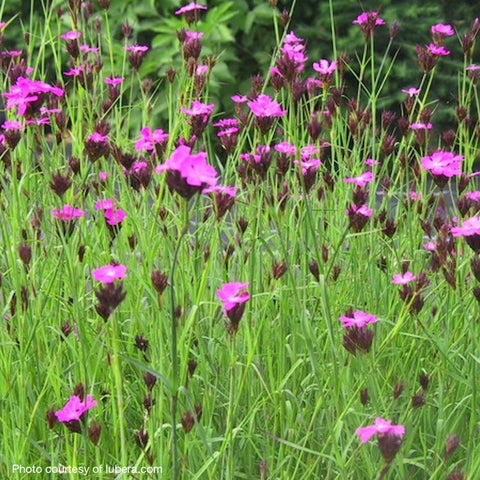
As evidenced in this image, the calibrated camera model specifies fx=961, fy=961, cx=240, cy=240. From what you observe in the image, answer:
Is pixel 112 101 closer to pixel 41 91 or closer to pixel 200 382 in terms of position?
pixel 41 91

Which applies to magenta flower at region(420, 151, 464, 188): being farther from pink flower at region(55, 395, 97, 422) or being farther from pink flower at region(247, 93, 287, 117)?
pink flower at region(55, 395, 97, 422)

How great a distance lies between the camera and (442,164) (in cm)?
164

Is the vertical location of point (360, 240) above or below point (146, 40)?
above

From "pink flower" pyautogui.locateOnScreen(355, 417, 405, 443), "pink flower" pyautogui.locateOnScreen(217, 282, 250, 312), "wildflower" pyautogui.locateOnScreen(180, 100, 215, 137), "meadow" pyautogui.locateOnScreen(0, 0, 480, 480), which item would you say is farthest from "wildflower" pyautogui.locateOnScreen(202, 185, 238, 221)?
"pink flower" pyautogui.locateOnScreen(355, 417, 405, 443)

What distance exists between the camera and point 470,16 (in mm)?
5543

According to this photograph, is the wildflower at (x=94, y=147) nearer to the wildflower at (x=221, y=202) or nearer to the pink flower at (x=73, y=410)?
the wildflower at (x=221, y=202)

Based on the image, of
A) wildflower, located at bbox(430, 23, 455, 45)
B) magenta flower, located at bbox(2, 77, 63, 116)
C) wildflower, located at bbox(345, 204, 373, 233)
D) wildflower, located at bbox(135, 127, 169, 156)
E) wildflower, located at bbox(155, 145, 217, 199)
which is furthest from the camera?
wildflower, located at bbox(430, 23, 455, 45)

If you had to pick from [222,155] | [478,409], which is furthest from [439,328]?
[222,155]

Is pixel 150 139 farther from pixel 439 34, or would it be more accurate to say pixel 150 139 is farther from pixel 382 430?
pixel 382 430

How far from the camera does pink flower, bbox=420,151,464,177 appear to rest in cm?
158

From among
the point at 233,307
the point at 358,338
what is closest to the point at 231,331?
the point at 233,307

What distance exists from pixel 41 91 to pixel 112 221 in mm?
256

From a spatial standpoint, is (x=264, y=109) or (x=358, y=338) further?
(x=264, y=109)
